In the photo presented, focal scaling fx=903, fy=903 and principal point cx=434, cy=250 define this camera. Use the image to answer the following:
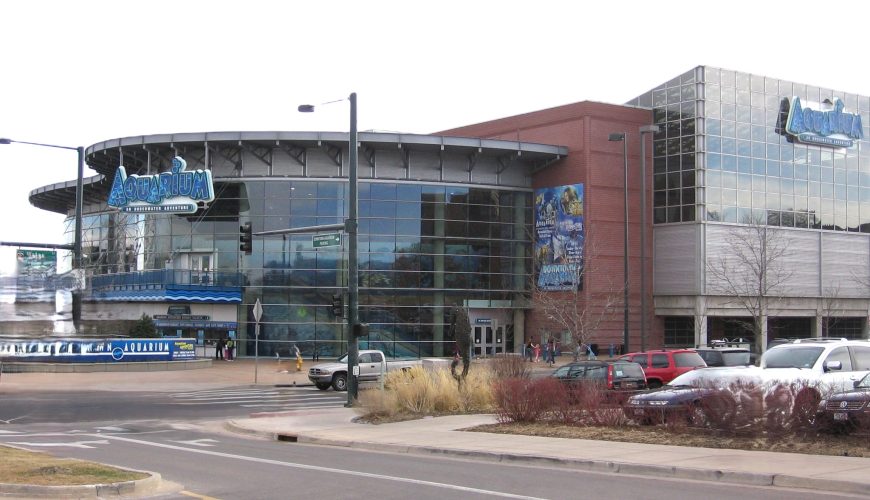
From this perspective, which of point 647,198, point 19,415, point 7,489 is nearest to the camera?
point 7,489

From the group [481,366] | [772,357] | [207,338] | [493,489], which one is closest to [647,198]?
[207,338]

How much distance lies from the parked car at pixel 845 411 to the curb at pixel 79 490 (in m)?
10.1

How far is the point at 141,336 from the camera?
4688 centimetres

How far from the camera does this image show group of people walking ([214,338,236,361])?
51875 mm

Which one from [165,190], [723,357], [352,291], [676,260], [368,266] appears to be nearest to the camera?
[352,291]

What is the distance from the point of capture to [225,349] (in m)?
51.9

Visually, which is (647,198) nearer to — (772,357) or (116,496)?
(772,357)

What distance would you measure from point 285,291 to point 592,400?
3779cm

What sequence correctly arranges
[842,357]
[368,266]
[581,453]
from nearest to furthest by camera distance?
[581,453] < [842,357] < [368,266]

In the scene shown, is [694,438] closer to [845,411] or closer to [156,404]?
[845,411]

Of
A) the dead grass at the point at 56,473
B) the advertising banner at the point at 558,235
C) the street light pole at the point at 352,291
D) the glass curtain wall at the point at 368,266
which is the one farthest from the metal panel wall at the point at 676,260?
the dead grass at the point at 56,473

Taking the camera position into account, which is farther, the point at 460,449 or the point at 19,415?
the point at 19,415

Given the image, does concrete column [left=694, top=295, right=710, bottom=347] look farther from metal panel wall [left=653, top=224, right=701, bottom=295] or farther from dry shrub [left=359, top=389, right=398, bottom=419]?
dry shrub [left=359, top=389, right=398, bottom=419]

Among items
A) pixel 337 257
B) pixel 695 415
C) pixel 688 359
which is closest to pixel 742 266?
pixel 337 257
